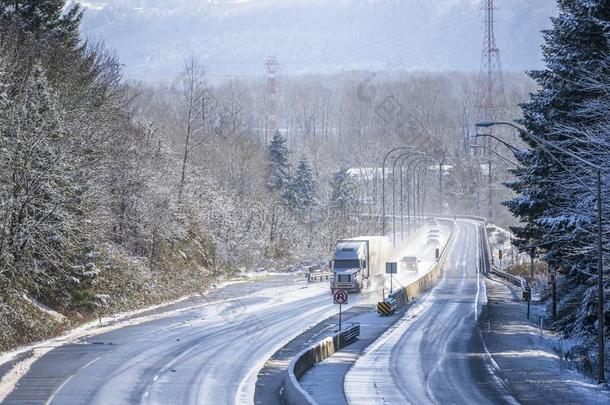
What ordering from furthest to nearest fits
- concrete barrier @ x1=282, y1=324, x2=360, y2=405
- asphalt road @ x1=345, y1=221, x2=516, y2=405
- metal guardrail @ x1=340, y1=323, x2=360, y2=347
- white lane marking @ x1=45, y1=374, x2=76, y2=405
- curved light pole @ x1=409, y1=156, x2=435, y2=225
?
curved light pole @ x1=409, y1=156, x2=435, y2=225 < metal guardrail @ x1=340, y1=323, x2=360, y2=347 < asphalt road @ x1=345, y1=221, x2=516, y2=405 < white lane marking @ x1=45, y1=374, x2=76, y2=405 < concrete barrier @ x1=282, y1=324, x2=360, y2=405

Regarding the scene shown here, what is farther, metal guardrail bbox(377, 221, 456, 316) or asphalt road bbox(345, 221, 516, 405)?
metal guardrail bbox(377, 221, 456, 316)

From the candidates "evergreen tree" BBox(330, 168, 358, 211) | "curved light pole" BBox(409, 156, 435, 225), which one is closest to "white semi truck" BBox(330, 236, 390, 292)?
"evergreen tree" BBox(330, 168, 358, 211)

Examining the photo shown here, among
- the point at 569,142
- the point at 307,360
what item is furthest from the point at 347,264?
the point at 307,360

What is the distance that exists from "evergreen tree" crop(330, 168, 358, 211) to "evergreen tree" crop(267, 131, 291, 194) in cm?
681

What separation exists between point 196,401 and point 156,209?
106ft

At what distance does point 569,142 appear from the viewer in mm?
30812

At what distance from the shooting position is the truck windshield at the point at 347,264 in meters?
60.6

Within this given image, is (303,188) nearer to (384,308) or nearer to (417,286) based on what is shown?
(417,286)

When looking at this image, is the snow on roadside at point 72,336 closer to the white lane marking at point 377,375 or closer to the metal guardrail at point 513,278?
the white lane marking at point 377,375

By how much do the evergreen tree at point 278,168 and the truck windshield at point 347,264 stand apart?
44.8 m

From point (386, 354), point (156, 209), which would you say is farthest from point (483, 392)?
point (156, 209)

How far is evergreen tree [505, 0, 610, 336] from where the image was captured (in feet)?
101

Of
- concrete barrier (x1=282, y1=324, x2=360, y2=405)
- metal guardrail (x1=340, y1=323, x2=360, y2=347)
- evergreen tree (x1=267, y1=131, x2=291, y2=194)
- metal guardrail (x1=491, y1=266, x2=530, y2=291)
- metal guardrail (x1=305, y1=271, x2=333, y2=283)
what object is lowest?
metal guardrail (x1=491, y1=266, x2=530, y2=291)

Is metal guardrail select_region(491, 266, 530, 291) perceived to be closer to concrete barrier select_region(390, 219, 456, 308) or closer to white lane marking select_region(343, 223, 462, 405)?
concrete barrier select_region(390, 219, 456, 308)
